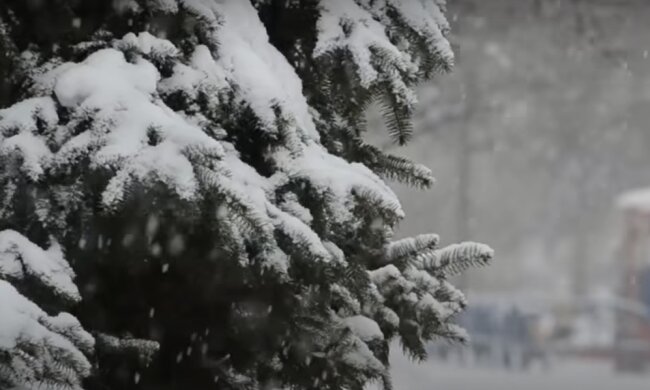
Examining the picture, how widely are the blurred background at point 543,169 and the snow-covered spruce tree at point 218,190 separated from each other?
4.55 m

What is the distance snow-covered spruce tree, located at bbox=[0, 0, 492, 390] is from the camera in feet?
9.00

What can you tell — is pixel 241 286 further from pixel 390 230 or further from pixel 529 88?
pixel 529 88

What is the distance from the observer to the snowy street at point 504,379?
57.5 ft

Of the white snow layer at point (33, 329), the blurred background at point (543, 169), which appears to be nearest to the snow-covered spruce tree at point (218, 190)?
the white snow layer at point (33, 329)

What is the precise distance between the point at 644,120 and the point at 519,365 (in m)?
6.15

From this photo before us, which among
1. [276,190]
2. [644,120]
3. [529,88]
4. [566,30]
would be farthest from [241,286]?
[644,120]

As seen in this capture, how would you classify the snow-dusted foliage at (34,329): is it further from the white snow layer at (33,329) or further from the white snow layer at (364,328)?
the white snow layer at (364,328)

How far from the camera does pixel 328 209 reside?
2.94 m

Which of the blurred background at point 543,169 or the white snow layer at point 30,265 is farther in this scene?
the blurred background at point 543,169

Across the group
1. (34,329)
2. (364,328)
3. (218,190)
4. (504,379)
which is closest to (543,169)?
(504,379)

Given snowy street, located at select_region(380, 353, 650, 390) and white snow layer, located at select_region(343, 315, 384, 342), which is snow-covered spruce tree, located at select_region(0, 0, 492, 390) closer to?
white snow layer, located at select_region(343, 315, 384, 342)

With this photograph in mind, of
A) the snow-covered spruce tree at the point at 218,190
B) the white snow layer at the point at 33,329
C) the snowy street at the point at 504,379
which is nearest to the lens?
the white snow layer at the point at 33,329

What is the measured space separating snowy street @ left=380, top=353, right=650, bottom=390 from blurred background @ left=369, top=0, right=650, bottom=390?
0.15 feet

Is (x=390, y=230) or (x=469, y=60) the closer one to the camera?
(x=390, y=230)
